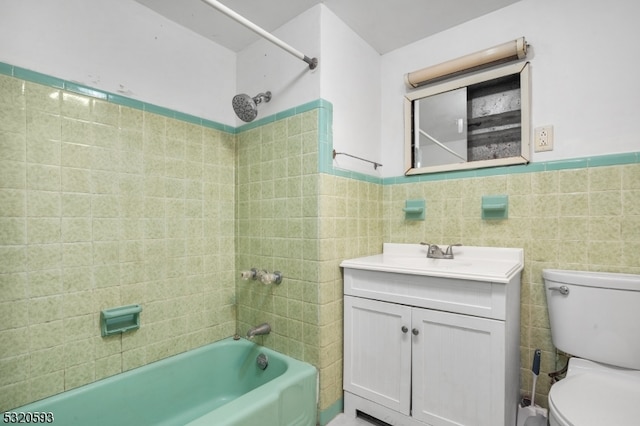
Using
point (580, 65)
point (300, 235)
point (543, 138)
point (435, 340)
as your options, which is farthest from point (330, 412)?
point (580, 65)

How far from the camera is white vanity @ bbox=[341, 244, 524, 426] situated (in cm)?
117

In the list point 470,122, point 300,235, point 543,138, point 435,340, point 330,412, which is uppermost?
point 470,122

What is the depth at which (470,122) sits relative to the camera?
1.71 meters

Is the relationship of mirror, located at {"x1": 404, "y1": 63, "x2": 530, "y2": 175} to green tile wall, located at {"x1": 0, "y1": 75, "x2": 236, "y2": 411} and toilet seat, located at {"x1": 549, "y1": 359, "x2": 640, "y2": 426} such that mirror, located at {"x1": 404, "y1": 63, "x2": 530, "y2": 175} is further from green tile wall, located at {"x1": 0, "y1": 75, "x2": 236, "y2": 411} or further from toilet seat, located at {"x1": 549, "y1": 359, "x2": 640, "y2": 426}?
green tile wall, located at {"x1": 0, "y1": 75, "x2": 236, "y2": 411}

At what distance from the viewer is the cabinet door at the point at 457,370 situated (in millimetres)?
1155

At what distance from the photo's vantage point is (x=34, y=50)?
1.23 meters

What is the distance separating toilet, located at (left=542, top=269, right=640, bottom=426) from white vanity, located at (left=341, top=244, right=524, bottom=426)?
0.55 feet

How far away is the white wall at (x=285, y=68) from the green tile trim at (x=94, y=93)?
12.8 inches

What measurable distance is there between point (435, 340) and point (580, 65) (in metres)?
1.47

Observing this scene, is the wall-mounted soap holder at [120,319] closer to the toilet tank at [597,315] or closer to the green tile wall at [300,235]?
the green tile wall at [300,235]

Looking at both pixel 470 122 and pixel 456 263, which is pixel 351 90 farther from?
pixel 456 263

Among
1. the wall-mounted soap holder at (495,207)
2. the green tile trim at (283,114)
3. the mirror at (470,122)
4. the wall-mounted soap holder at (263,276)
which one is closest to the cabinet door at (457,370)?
the wall-mounted soap holder at (495,207)

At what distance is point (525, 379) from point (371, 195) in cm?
126

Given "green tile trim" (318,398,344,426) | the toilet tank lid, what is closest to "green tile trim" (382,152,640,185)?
the toilet tank lid
